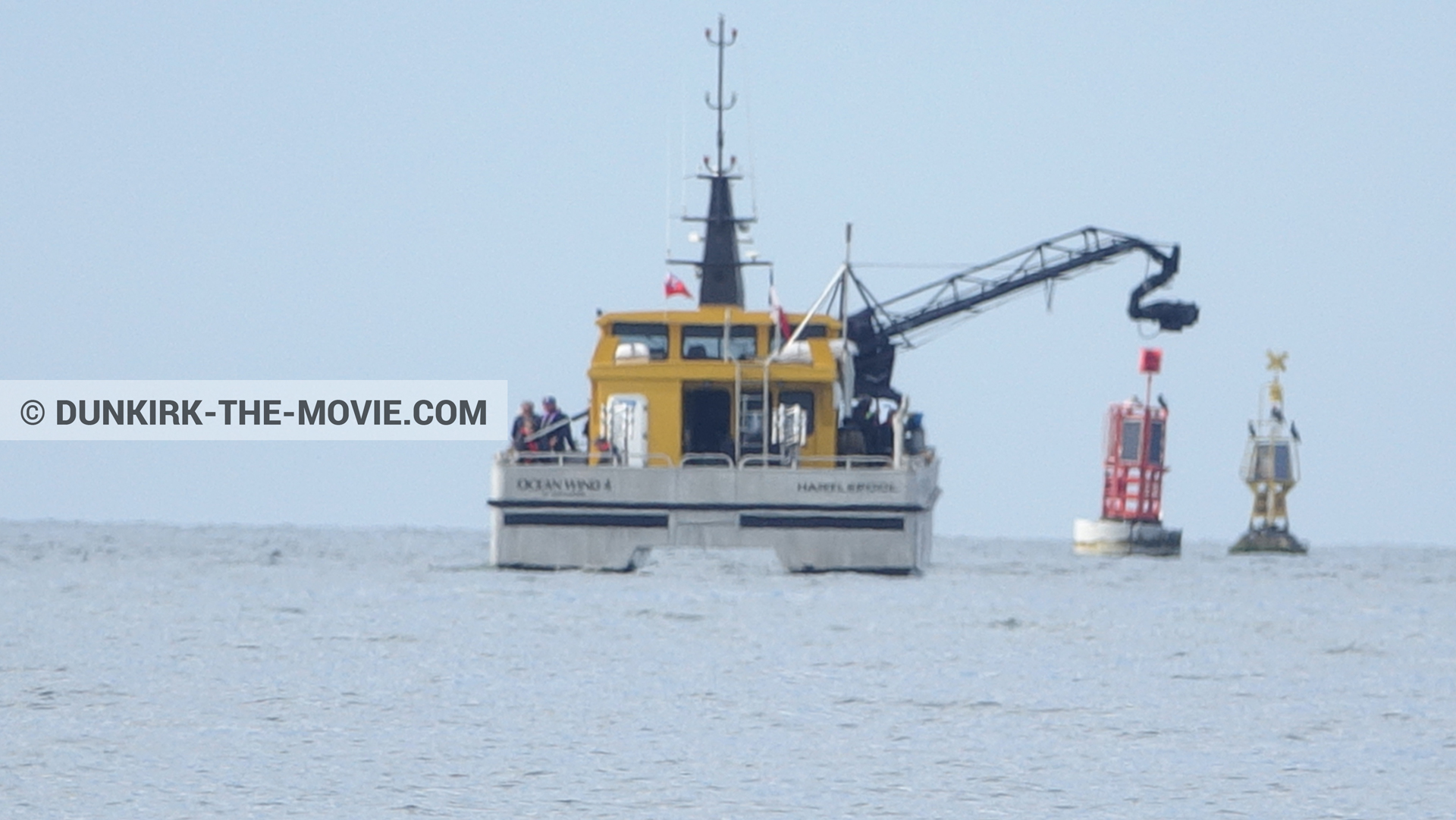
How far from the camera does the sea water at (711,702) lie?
60.4ft

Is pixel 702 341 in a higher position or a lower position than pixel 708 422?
higher

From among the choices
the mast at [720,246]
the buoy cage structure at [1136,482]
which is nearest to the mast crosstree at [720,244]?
the mast at [720,246]

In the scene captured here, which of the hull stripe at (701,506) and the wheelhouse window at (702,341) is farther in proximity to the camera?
the wheelhouse window at (702,341)

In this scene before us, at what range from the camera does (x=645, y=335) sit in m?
41.7

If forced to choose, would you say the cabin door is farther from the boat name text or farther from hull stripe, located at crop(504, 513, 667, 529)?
the boat name text

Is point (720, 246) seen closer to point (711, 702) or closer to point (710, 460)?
point (710, 460)

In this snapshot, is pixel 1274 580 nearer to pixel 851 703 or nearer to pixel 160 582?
pixel 160 582

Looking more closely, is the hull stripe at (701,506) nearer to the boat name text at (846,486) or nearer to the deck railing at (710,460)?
the boat name text at (846,486)

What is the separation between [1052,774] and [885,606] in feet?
52.7

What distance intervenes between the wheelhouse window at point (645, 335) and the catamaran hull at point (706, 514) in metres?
3.88

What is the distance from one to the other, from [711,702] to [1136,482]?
4499 cm

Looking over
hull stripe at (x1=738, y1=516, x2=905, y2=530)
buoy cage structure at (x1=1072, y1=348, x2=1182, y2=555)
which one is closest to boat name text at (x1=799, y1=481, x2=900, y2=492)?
hull stripe at (x1=738, y1=516, x2=905, y2=530)

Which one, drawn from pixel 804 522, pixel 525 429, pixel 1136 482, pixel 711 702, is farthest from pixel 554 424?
pixel 1136 482

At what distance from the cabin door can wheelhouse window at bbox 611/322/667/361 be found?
120cm
